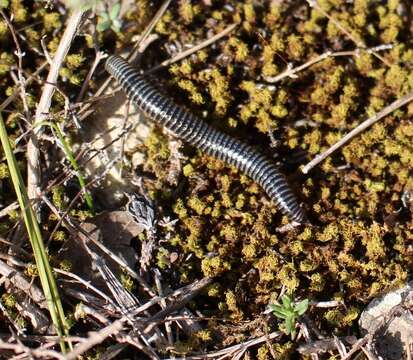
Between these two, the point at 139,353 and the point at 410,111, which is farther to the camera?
the point at 410,111

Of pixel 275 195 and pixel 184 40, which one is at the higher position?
pixel 184 40

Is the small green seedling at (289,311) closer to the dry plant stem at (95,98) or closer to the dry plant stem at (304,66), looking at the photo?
the dry plant stem at (304,66)

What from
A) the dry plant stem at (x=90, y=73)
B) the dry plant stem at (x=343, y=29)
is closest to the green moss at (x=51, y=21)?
the dry plant stem at (x=90, y=73)

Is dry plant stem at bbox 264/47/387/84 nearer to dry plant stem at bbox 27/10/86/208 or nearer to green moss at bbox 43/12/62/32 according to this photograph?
dry plant stem at bbox 27/10/86/208

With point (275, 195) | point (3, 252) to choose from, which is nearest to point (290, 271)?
point (275, 195)

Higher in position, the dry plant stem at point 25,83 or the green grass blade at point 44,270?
the dry plant stem at point 25,83

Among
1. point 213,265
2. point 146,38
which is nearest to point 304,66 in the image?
point 146,38

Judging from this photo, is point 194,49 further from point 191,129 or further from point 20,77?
point 20,77

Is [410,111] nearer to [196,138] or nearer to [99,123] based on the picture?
[196,138]
